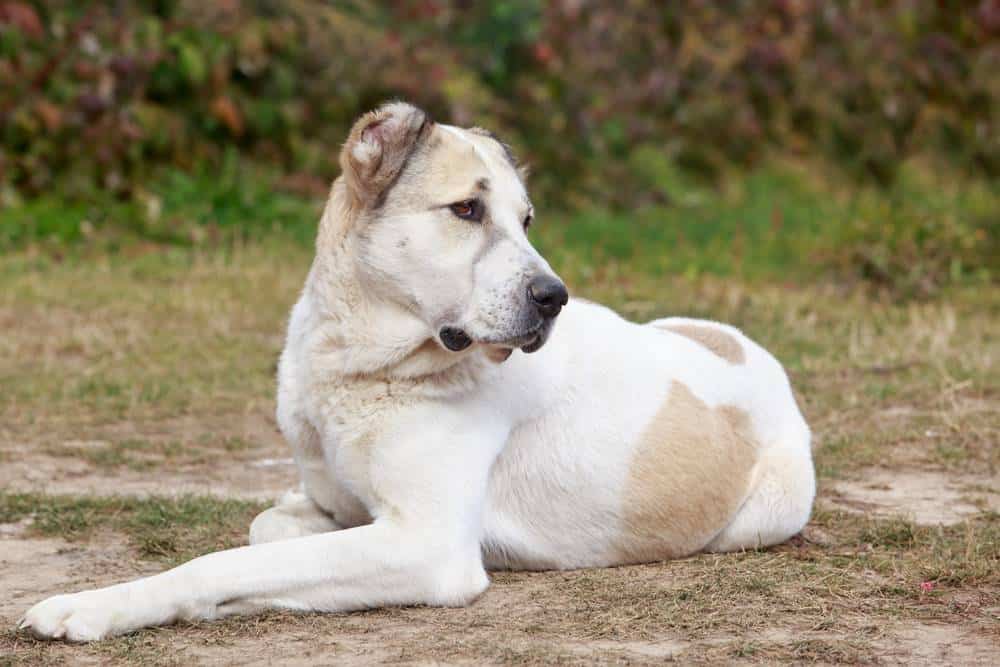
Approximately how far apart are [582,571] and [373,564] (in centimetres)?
76

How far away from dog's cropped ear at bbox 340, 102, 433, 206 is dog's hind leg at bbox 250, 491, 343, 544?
922 millimetres

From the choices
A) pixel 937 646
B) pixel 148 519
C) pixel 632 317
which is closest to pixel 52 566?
pixel 148 519

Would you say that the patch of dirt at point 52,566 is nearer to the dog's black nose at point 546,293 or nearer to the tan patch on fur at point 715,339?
the dog's black nose at point 546,293

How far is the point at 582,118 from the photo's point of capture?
12688 millimetres

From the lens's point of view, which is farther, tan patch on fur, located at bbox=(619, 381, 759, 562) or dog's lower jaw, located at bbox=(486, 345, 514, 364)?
tan patch on fur, located at bbox=(619, 381, 759, 562)

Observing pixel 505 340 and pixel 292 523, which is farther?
pixel 292 523

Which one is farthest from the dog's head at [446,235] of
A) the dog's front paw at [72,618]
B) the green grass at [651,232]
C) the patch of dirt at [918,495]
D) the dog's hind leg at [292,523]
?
the green grass at [651,232]

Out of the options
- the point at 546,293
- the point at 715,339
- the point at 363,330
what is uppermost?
the point at 546,293

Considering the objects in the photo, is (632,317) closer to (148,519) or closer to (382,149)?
(148,519)

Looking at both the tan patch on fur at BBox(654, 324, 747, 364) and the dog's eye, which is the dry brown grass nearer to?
the tan patch on fur at BBox(654, 324, 747, 364)

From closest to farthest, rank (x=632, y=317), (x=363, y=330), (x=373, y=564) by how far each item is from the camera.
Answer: (x=373, y=564), (x=363, y=330), (x=632, y=317)

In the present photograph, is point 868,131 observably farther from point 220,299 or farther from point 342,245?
point 342,245

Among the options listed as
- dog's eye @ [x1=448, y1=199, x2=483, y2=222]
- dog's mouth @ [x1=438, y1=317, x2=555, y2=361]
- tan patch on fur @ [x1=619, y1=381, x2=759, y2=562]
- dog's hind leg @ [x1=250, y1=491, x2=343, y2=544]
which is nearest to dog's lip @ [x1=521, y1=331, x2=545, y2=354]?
dog's mouth @ [x1=438, y1=317, x2=555, y2=361]

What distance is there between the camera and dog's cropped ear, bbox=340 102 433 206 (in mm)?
4004
